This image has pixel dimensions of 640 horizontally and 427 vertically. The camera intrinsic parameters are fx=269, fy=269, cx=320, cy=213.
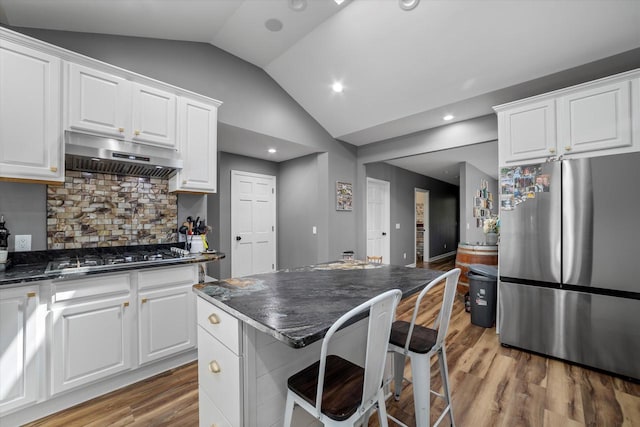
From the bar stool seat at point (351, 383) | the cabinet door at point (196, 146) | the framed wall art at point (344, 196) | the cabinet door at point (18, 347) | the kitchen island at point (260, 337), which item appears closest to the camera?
the bar stool seat at point (351, 383)

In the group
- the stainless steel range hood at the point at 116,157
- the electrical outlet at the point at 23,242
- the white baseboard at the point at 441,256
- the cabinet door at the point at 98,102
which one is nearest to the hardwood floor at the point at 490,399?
the electrical outlet at the point at 23,242

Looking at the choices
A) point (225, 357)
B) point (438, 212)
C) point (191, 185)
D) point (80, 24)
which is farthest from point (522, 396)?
point (438, 212)

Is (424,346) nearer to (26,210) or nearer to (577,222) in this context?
(577,222)

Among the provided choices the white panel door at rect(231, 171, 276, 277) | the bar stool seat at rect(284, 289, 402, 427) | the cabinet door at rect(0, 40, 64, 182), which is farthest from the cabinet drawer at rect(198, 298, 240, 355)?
the white panel door at rect(231, 171, 276, 277)

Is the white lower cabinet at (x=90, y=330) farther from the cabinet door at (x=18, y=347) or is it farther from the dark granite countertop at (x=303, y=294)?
the dark granite countertop at (x=303, y=294)

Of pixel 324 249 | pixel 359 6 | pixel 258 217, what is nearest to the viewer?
pixel 359 6

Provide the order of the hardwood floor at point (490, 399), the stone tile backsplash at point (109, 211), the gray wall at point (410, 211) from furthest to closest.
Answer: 1. the gray wall at point (410, 211)
2. the stone tile backsplash at point (109, 211)
3. the hardwood floor at point (490, 399)

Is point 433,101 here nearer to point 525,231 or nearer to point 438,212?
point 525,231

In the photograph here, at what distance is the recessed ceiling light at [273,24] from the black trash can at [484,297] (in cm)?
353

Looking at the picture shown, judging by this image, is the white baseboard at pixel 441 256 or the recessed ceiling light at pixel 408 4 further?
the white baseboard at pixel 441 256

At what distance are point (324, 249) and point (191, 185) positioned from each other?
2.31 metres

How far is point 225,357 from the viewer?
3.94 ft

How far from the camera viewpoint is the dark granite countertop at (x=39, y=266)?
5.39 ft

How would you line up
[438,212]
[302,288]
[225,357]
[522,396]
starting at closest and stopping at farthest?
1. [225,357]
2. [302,288]
3. [522,396]
4. [438,212]
